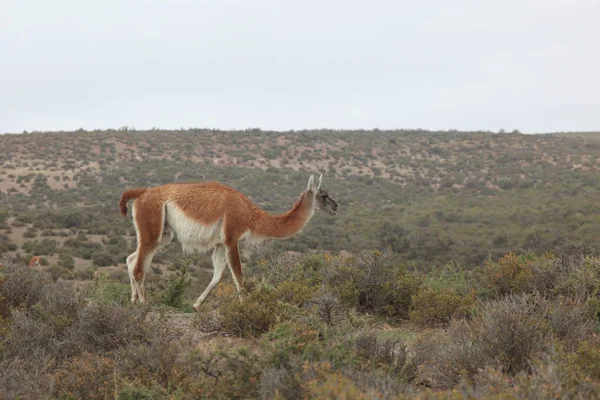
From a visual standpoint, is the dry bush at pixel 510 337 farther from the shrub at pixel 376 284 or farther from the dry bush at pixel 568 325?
the shrub at pixel 376 284

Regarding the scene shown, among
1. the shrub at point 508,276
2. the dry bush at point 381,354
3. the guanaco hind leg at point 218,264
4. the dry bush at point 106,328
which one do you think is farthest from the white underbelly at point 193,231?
the shrub at point 508,276

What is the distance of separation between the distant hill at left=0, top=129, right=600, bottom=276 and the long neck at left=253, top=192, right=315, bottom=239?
46.4ft

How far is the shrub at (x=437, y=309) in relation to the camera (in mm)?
8469

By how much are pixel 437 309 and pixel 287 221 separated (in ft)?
8.78

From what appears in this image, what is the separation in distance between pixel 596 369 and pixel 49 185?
3917cm

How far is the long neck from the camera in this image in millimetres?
9289

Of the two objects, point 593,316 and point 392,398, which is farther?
point 593,316

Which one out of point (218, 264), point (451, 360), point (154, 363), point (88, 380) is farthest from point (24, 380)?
point (218, 264)

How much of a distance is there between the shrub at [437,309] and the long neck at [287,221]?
218 cm

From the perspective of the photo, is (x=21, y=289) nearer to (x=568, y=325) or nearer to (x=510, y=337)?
(x=510, y=337)

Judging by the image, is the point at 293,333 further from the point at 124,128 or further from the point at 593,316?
the point at 124,128

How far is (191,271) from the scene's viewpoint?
21484 millimetres

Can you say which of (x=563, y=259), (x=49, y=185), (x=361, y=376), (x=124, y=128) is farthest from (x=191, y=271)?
(x=124, y=128)

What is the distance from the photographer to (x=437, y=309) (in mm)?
8523
